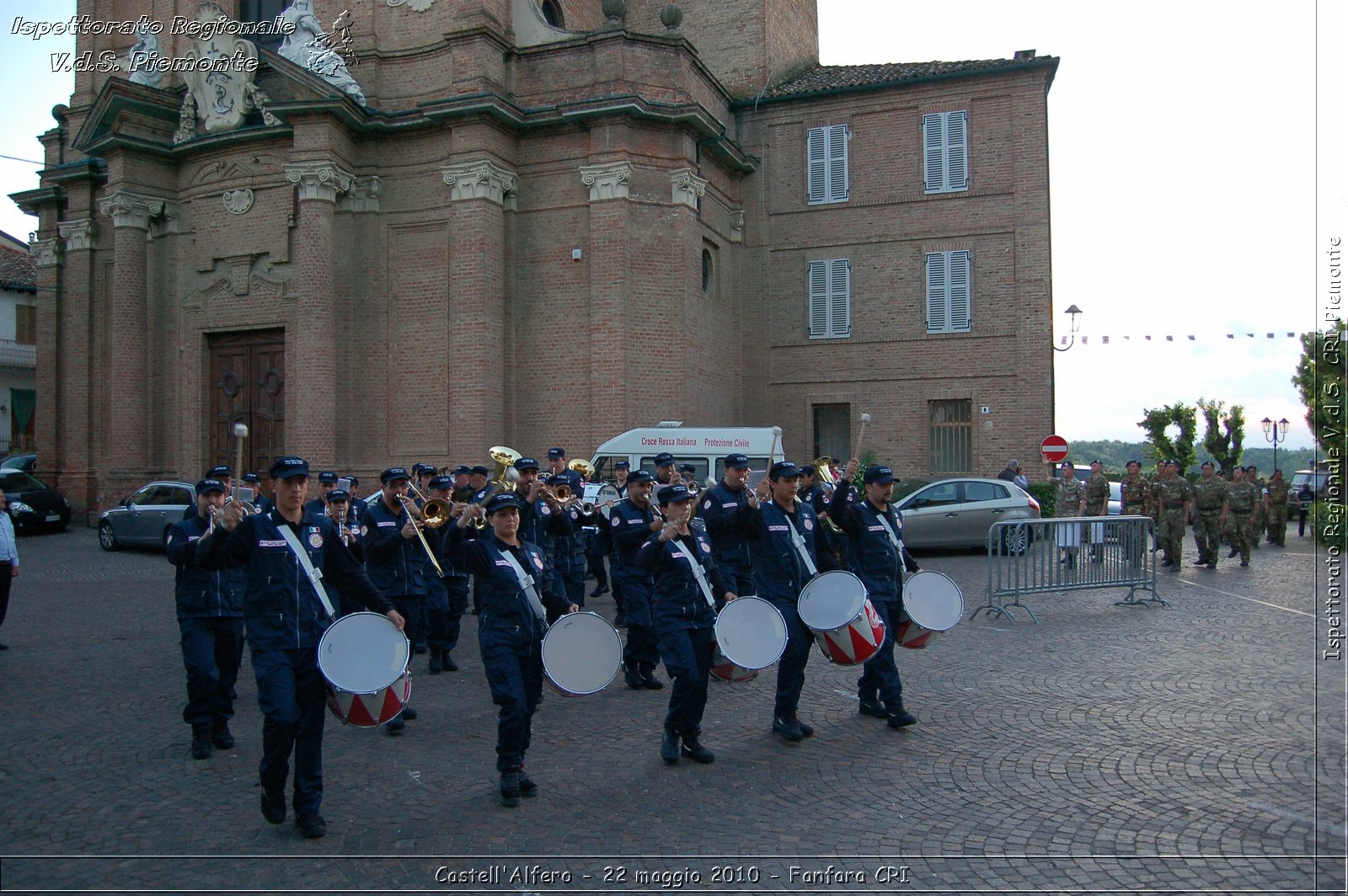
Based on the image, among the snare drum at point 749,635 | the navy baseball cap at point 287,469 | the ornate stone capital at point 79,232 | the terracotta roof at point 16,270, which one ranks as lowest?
the snare drum at point 749,635

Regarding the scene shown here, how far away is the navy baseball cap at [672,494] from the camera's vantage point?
6367 mm

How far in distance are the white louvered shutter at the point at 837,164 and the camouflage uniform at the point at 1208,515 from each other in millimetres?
11965

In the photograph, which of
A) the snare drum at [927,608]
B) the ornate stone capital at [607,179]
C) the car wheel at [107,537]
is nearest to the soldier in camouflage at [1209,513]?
the snare drum at [927,608]

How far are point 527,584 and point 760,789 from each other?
1823mm

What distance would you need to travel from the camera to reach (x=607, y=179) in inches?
811

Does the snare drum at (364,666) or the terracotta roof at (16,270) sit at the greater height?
the terracotta roof at (16,270)

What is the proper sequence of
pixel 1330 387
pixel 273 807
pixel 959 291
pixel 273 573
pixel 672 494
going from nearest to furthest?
pixel 273 807, pixel 273 573, pixel 672 494, pixel 1330 387, pixel 959 291

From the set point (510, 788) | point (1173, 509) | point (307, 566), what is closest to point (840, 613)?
point (510, 788)

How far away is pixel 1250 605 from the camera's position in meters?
11.8

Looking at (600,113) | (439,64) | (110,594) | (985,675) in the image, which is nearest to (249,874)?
(985,675)

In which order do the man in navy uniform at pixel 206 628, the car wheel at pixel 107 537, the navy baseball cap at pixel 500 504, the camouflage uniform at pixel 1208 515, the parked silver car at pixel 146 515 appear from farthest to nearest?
the car wheel at pixel 107 537, the parked silver car at pixel 146 515, the camouflage uniform at pixel 1208 515, the man in navy uniform at pixel 206 628, the navy baseball cap at pixel 500 504

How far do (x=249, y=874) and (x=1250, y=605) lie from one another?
38.0 ft

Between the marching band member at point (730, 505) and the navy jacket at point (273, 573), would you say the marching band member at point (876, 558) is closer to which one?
the marching band member at point (730, 505)

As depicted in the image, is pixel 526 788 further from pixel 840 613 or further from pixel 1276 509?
pixel 1276 509
